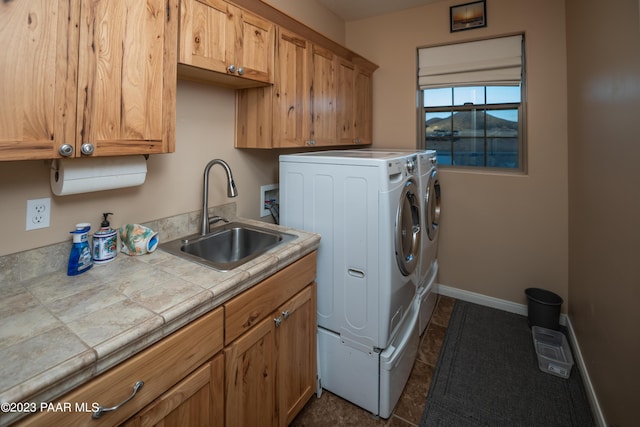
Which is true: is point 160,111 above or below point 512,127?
below

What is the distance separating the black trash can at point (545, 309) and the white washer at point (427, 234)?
75cm

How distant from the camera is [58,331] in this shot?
843 millimetres

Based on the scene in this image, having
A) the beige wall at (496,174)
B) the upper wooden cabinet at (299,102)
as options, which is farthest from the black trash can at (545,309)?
the upper wooden cabinet at (299,102)

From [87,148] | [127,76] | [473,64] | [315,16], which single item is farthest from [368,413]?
[315,16]

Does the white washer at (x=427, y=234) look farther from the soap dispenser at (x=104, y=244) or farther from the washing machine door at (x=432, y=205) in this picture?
the soap dispenser at (x=104, y=244)

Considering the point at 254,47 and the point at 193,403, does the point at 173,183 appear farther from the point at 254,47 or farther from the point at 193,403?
the point at 193,403

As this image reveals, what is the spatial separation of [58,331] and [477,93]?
3.22 metres

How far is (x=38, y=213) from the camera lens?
122 cm

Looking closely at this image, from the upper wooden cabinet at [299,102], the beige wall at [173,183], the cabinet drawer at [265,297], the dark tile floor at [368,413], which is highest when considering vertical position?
the upper wooden cabinet at [299,102]

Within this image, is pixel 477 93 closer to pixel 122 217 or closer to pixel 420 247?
pixel 420 247

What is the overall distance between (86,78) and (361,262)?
4.51 feet

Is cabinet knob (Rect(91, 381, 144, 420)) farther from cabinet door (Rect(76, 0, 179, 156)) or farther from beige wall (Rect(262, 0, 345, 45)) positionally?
beige wall (Rect(262, 0, 345, 45))

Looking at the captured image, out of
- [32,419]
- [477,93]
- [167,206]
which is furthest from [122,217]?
[477,93]

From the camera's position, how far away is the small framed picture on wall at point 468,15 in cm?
262
